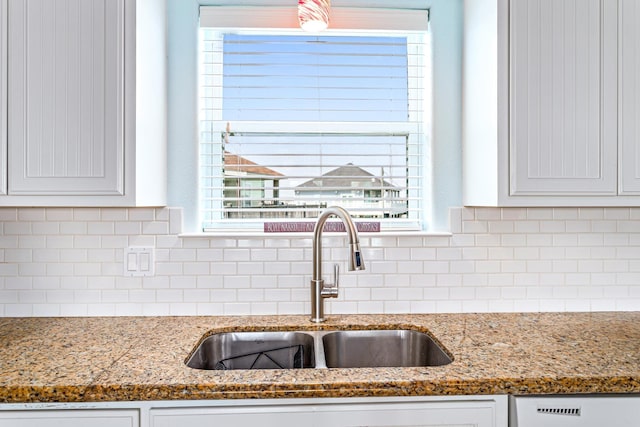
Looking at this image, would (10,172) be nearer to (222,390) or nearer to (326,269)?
(222,390)

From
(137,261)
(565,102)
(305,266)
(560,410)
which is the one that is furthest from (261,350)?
(565,102)

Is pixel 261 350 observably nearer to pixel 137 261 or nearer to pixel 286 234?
pixel 286 234

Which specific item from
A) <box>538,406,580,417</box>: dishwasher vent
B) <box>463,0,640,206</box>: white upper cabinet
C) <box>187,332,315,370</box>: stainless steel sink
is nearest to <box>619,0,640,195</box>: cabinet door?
<box>463,0,640,206</box>: white upper cabinet

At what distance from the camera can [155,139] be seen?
1.55 m

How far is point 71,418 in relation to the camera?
101cm

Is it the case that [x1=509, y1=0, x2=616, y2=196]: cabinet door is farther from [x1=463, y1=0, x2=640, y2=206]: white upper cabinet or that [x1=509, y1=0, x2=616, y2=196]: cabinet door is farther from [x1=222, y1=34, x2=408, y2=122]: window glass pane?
[x1=222, y1=34, x2=408, y2=122]: window glass pane

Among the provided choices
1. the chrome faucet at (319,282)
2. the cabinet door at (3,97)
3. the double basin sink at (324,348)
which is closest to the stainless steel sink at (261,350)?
the double basin sink at (324,348)

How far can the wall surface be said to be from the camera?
5.34 ft

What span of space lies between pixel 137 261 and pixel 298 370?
0.88 meters

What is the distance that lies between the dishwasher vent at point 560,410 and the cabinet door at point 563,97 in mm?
679

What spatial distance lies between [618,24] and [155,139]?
1.69 m

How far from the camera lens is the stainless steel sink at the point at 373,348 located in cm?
149

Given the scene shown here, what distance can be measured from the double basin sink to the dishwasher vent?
1.49ft

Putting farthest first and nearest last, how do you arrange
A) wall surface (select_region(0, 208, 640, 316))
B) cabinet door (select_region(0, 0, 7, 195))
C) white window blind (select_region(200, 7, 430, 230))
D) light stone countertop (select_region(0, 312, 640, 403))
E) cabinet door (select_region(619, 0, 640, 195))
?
white window blind (select_region(200, 7, 430, 230)) → wall surface (select_region(0, 208, 640, 316)) → cabinet door (select_region(619, 0, 640, 195)) → cabinet door (select_region(0, 0, 7, 195)) → light stone countertop (select_region(0, 312, 640, 403))
